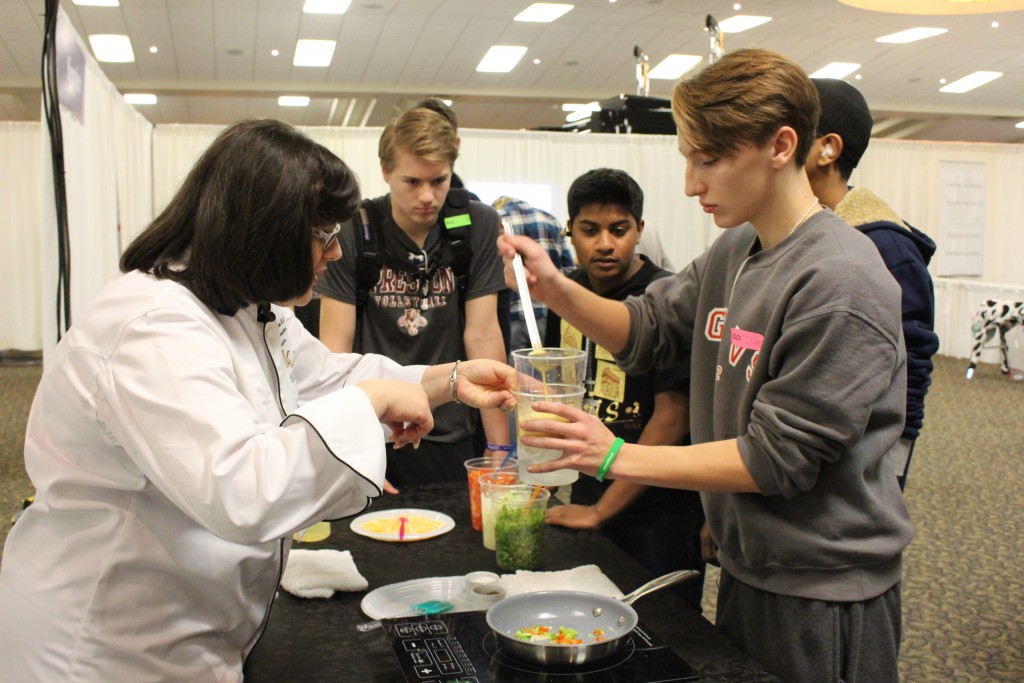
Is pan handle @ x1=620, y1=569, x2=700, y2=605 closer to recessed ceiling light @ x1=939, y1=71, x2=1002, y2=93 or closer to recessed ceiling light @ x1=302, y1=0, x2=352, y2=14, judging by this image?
recessed ceiling light @ x1=302, y1=0, x2=352, y2=14

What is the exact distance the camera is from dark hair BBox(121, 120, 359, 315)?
1.24 m

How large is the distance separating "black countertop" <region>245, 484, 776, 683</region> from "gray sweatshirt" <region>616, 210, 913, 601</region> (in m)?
0.18

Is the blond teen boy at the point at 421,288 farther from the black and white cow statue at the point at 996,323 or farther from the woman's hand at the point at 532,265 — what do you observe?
the black and white cow statue at the point at 996,323

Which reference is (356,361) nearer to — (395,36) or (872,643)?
(872,643)

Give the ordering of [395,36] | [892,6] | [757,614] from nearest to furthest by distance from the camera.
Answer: [757,614], [892,6], [395,36]

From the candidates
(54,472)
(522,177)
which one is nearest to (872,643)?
(54,472)

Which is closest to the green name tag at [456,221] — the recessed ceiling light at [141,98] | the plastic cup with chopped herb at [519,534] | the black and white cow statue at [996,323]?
the plastic cup with chopped herb at [519,534]

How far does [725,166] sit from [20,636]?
125cm

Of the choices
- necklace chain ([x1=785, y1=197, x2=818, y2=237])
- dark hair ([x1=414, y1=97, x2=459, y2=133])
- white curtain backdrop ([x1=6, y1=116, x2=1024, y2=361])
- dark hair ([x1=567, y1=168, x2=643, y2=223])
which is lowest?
necklace chain ([x1=785, y1=197, x2=818, y2=237])

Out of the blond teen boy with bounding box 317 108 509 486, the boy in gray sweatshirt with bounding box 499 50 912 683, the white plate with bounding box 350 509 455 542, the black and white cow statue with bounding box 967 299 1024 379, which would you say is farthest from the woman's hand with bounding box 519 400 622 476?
the black and white cow statue with bounding box 967 299 1024 379

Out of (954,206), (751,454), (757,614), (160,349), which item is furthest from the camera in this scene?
(954,206)

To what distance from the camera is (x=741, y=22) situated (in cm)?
1133

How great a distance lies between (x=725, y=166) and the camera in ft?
4.70

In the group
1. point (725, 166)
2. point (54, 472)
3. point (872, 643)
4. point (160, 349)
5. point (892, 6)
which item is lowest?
point (872, 643)
